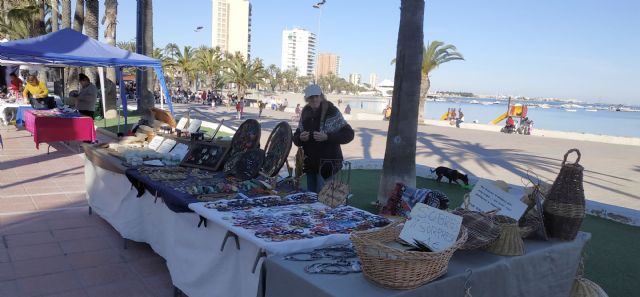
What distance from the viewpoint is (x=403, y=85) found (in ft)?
17.2

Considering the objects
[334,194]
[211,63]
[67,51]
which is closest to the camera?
[334,194]

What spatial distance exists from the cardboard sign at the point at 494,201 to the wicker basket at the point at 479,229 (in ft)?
0.66

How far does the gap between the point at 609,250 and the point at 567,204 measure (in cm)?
276

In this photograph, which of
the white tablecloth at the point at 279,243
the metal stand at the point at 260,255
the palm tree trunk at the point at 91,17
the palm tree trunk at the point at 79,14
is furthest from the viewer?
the palm tree trunk at the point at 79,14

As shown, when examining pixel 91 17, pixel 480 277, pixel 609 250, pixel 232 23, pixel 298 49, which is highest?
pixel 232 23

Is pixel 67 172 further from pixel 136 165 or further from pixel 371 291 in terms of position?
pixel 371 291

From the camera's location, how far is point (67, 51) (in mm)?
8297

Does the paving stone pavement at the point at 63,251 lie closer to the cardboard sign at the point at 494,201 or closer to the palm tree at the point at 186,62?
the cardboard sign at the point at 494,201

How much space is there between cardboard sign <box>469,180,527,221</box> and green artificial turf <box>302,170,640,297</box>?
2.88 feet

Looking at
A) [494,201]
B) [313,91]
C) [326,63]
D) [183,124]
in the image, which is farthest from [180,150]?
[326,63]

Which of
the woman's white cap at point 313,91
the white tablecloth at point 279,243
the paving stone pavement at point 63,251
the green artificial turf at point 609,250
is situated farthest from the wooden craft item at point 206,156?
the green artificial turf at point 609,250

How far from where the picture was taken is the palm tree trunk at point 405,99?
5172mm

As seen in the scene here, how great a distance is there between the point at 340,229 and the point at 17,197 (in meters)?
5.07

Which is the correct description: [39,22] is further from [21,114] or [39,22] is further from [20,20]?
[21,114]
